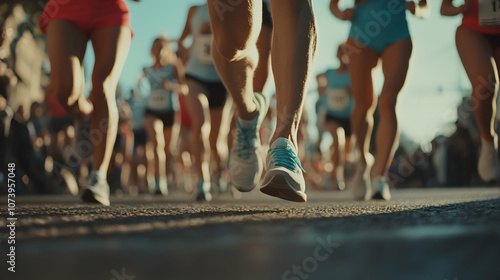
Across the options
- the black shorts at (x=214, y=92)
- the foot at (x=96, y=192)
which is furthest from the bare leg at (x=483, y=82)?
the foot at (x=96, y=192)

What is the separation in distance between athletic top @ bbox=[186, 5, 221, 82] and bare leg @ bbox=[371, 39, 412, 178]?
1.68 m

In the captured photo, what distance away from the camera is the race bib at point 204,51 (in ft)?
13.9

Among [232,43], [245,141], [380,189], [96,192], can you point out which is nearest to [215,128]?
[380,189]

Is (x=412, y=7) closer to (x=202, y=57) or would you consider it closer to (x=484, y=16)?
(x=484, y=16)

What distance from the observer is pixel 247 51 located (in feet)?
6.51

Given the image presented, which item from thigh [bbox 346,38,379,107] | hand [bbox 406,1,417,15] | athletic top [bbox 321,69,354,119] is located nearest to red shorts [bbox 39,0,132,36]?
thigh [bbox 346,38,379,107]

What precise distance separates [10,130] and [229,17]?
4.74 meters

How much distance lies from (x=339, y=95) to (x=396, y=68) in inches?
168

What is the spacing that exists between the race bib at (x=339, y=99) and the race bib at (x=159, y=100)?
8.72 feet

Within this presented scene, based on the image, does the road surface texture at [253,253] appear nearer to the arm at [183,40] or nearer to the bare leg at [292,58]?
the bare leg at [292,58]

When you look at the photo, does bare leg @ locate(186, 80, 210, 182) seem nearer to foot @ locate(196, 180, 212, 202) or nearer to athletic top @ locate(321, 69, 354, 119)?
foot @ locate(196, 180, 212, 202)

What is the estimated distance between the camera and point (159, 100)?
6.11 metres

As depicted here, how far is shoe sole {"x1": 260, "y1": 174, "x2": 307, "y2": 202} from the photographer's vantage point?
1.39 metres

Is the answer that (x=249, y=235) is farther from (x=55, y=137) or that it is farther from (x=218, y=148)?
(x=55, y=137)
